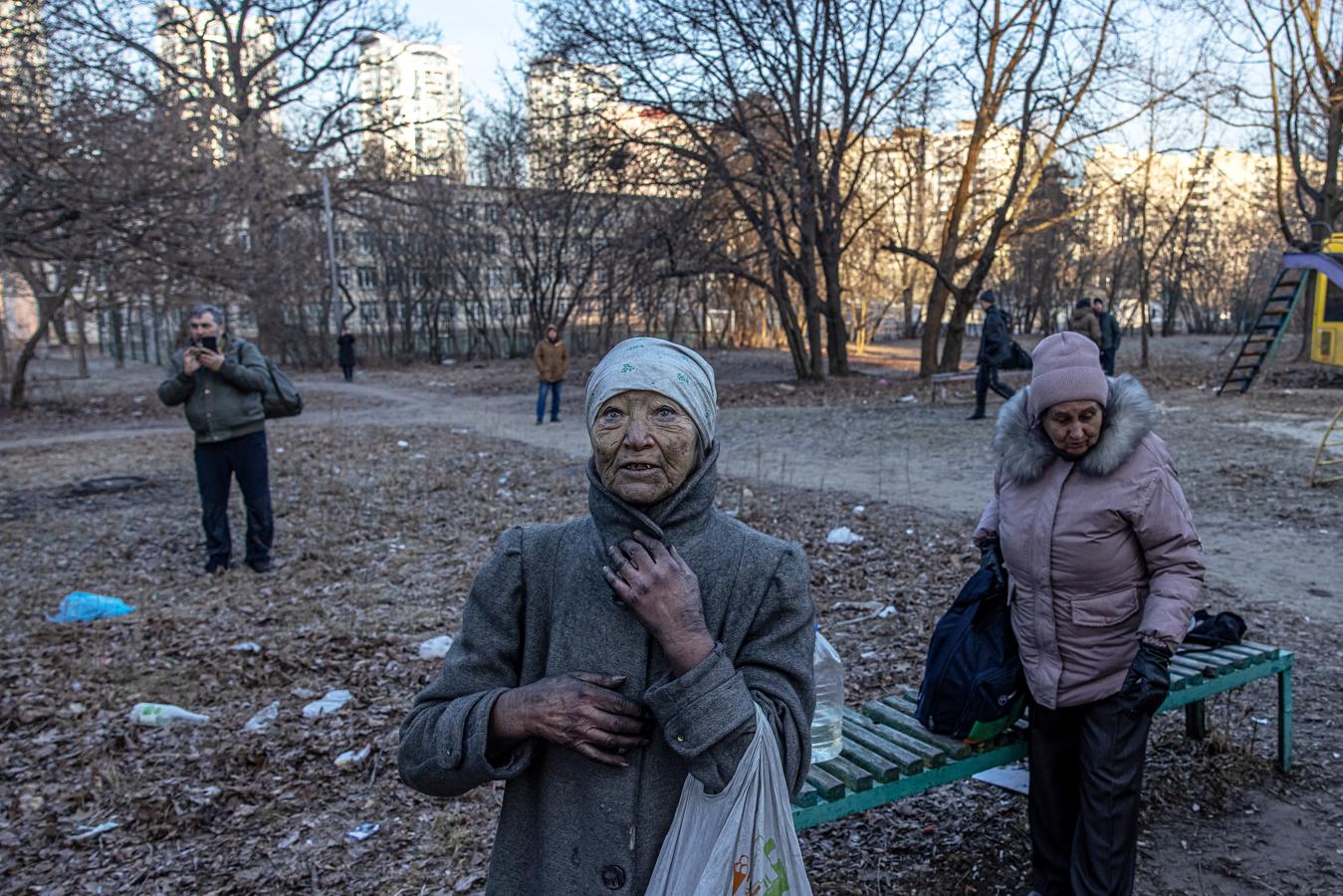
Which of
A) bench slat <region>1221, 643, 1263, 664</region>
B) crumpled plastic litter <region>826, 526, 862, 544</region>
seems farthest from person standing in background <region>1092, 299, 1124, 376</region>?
bench slat <region>1221, 643, 1263, 664</region>

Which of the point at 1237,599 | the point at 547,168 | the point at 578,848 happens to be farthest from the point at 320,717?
the point at 547,168

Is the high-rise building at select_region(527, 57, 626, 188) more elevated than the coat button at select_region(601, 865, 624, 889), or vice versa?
the high-rise building at select_region(527, 57, 626, 188)

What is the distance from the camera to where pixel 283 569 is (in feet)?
24.1

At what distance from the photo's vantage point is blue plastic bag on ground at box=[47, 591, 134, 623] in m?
6.21

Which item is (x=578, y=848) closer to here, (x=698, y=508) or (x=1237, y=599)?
(x=698, y=508)

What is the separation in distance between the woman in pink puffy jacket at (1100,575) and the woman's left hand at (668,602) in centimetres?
174

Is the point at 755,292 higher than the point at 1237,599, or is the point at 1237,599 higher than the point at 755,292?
the point at 755,292

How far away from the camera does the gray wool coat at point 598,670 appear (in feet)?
5.24

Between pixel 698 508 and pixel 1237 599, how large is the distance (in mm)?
5339

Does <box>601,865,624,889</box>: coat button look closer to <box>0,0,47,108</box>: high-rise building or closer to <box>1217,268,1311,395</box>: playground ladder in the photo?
<box>0,0,47,108</box>: high-rise building

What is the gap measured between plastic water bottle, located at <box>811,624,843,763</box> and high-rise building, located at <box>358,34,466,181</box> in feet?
101

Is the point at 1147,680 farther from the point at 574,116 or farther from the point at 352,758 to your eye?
the point at 574,116

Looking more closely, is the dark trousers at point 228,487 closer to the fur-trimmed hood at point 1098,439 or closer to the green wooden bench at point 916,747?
the green wooden bench at point 916,747

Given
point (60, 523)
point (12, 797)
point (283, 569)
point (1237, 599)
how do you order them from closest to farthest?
point (12, 797) → point (1237, 599) → point (283, 569) → point (60, 523)
